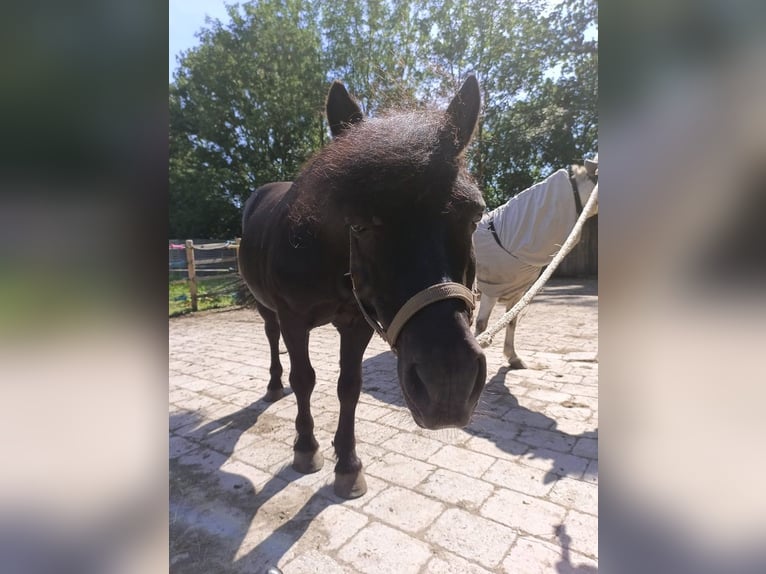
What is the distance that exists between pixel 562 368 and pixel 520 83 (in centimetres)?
1792

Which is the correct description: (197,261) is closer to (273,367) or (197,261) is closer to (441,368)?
(273,367)

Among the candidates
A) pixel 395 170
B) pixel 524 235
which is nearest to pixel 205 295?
pixel 524 235

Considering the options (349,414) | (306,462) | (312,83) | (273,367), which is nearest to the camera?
(349,414)

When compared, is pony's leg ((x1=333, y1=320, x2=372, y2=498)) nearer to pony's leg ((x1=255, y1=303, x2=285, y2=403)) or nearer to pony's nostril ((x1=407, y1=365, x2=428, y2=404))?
pony's nostril ((x1=407, y1=365, x2=428, y2=404))

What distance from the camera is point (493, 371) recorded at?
16.2ft

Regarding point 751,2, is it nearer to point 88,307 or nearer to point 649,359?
point 649,359

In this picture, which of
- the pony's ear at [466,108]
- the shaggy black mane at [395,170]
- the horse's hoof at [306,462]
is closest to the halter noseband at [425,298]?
the shaggy black mane at [395,170]

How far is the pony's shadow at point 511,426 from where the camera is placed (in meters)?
2.74

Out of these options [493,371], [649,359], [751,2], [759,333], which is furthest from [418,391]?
[493,371]

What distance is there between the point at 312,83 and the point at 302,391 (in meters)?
22.1

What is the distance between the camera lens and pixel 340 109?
2.03 m

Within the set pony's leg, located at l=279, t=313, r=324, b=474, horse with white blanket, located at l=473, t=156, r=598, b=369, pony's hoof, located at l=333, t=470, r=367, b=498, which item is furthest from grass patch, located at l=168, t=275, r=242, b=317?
pony's hoof, located at l=333, t=470, r=367, b=498

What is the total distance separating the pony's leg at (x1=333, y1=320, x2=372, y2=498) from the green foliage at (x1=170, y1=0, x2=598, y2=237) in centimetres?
1288

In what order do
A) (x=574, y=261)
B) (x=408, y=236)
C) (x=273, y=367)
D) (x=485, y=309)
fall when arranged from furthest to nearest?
1. (x=574, y=261)
2. (x=485, y=309)
3. (x=273, y=367)
4. (x=408, y=236)
